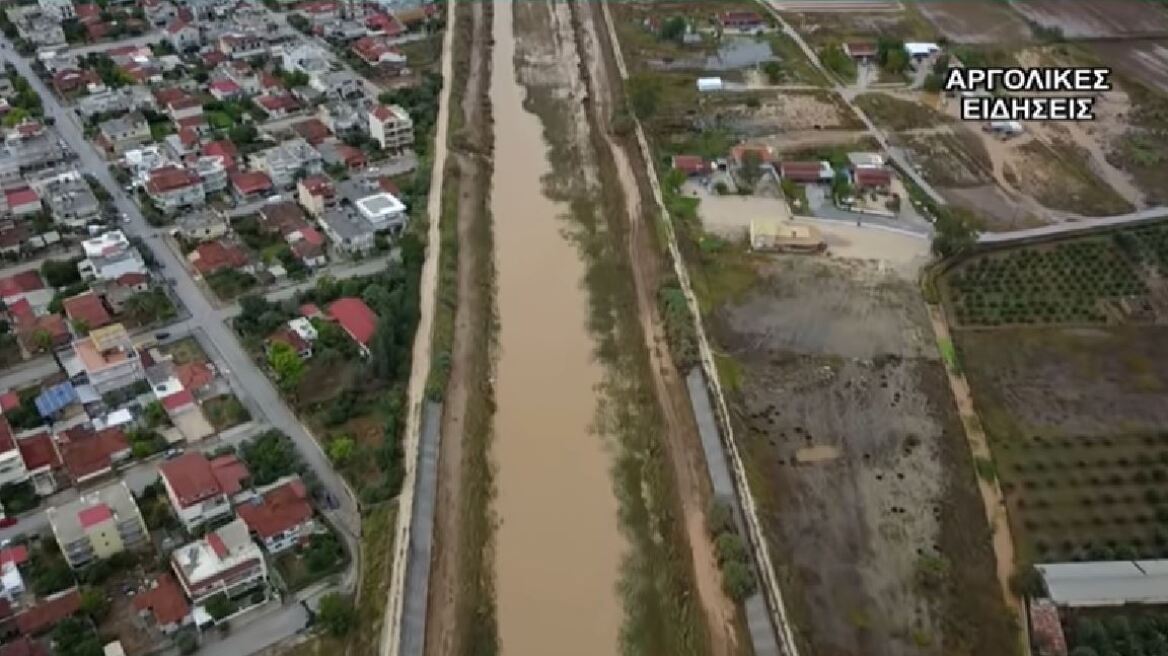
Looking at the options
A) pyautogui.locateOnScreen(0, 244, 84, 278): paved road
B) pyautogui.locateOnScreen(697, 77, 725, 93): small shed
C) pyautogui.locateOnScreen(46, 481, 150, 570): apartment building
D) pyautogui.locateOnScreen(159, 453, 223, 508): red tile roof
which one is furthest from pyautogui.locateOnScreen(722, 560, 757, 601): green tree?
pyautogui.locateOnScreen(697, 77, 725, 93): small shed

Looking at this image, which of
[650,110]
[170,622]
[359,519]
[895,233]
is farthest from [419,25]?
[170,622]

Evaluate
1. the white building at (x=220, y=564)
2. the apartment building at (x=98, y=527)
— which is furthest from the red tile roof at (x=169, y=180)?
the white building at (x=220, y=564)

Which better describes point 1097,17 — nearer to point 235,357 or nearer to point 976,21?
point 976,21

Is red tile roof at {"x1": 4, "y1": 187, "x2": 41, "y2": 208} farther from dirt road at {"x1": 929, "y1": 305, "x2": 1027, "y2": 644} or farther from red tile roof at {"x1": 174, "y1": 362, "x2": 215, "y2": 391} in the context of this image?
dirt road at {"x1": 929, "y1": 305, "x2": 1027, "y2": 644}

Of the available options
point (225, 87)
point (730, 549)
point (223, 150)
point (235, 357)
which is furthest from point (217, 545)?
point (225, 87)

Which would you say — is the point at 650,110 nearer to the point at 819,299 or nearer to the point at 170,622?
the point at 819,299

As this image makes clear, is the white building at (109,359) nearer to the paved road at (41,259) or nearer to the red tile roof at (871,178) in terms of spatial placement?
the paved road at (41,259)
